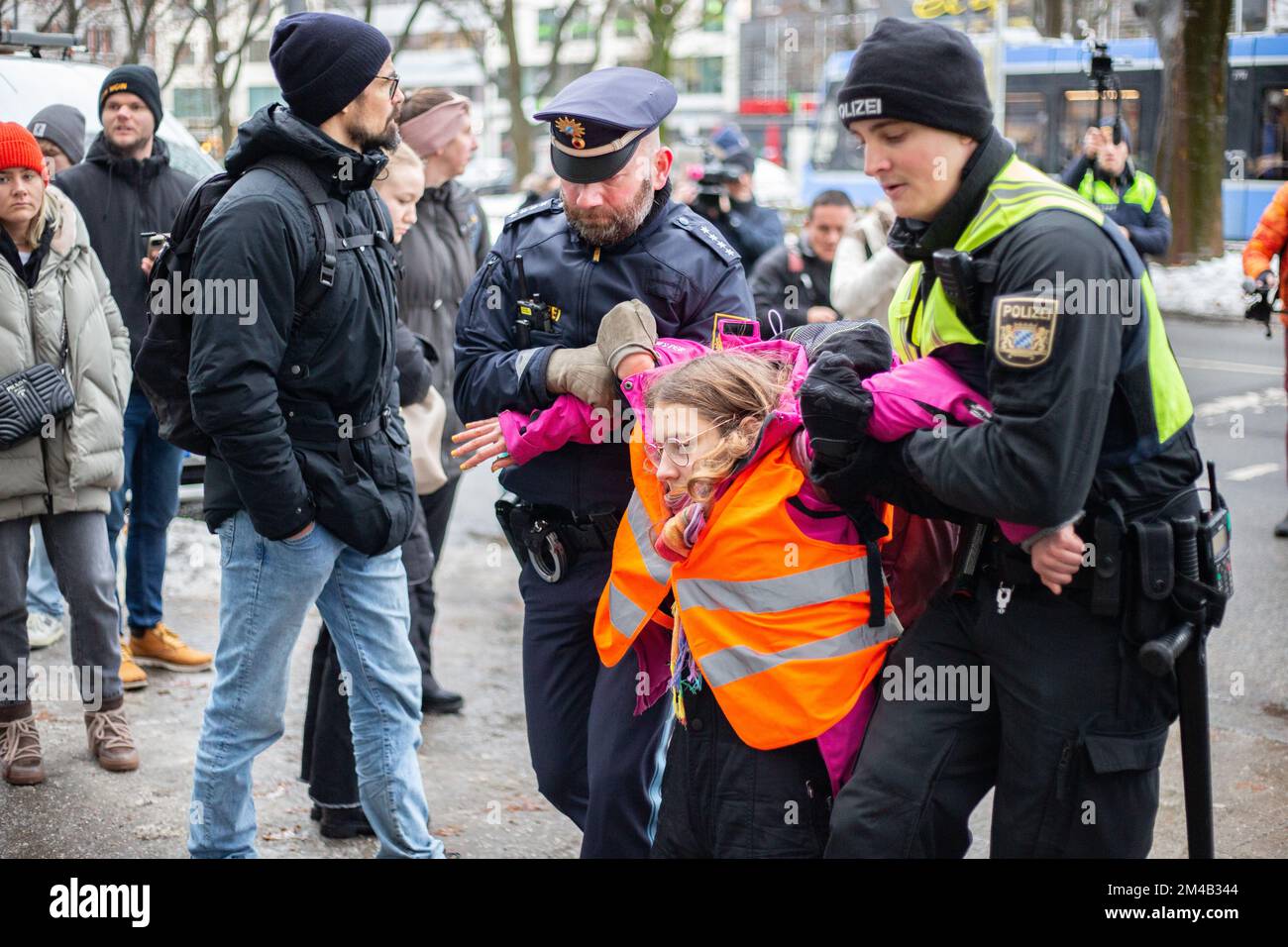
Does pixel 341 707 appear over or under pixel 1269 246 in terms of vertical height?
under

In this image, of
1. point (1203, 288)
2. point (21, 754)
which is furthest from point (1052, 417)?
point (1203, 288)

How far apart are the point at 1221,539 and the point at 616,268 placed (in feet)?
4.98

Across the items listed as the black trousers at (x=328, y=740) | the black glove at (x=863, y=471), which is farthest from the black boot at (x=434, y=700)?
the black glove at (x=863, y=471)

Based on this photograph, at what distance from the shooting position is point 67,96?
6.89 meters

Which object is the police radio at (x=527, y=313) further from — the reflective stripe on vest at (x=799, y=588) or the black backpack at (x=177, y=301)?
the reflective stripe on vest at (x=799, y=588)

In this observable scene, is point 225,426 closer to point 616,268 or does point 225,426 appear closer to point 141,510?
point 616,268

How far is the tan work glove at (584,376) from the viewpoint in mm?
3285

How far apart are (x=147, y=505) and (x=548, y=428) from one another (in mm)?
2783

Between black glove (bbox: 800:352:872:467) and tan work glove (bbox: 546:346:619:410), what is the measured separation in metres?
0.66

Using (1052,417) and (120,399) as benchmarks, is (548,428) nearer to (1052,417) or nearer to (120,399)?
(1052,417)

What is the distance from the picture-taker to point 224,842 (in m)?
3.58

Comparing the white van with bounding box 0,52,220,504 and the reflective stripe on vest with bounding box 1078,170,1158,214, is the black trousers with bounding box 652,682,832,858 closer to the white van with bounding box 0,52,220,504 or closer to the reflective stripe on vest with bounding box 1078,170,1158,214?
the white van with bounding box 0,52,220,504

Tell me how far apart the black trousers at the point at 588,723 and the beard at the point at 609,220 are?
759 mm
